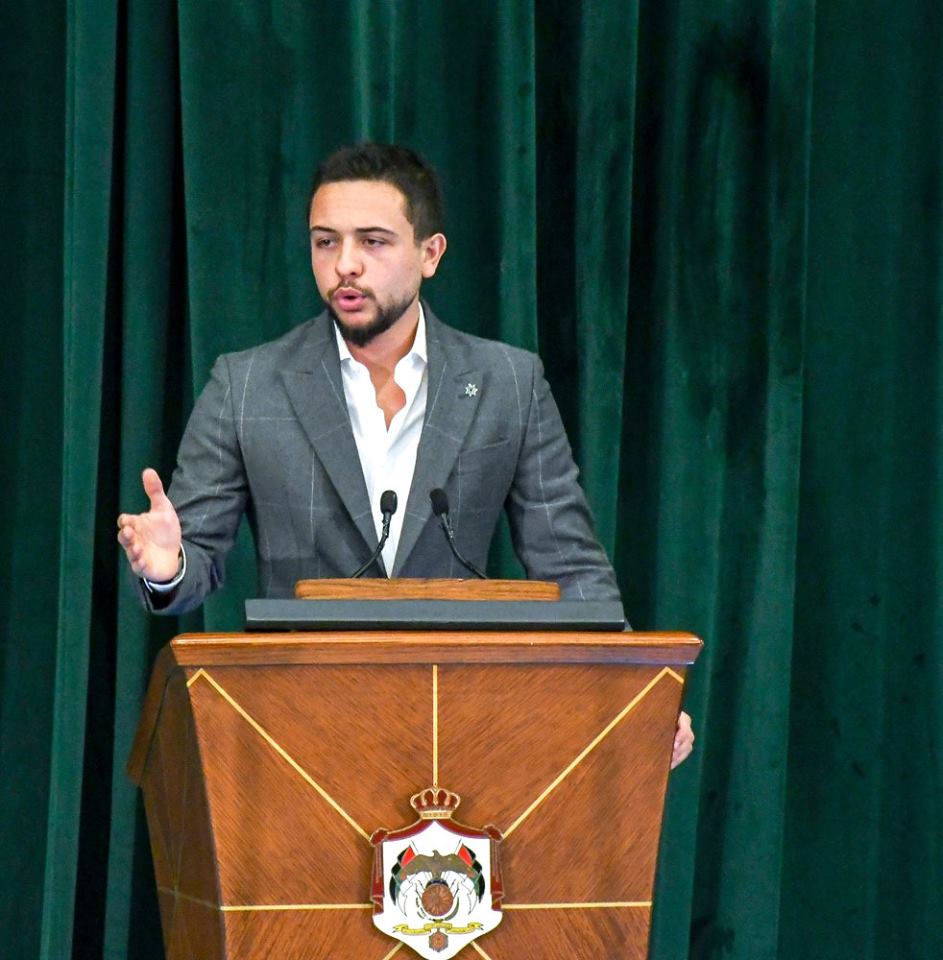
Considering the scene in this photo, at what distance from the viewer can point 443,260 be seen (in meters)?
2.97

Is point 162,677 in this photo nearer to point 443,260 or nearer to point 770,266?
point 443,260

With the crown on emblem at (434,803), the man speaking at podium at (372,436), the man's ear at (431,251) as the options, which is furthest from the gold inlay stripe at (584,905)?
the man's ear at (431,251)

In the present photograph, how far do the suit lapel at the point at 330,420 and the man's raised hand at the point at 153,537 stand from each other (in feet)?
1.16

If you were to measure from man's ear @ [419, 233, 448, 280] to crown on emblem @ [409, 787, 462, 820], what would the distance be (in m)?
1.06

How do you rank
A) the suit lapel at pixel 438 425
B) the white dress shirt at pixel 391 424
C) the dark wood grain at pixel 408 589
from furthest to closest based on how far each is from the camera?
the white dress shirt at pixel 391 424, the suit lapel at pixel 438 425, the dark wood grain at pixel 408 589

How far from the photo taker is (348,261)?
229cm

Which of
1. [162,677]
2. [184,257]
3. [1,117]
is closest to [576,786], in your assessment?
[162,677]

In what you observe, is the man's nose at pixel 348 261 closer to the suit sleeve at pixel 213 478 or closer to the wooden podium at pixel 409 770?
the suit sleeve at pixel 213 478

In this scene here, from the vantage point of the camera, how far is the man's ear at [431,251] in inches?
95.6

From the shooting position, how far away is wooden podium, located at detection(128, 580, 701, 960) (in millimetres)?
1547

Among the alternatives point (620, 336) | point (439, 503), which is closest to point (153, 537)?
point (439, 503)

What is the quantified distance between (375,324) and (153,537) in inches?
23.4

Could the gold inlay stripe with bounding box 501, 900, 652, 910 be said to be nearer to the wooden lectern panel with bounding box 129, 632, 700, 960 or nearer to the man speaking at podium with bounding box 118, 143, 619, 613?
the wooden lectern panel with bounding box 129, 632, 700, 960

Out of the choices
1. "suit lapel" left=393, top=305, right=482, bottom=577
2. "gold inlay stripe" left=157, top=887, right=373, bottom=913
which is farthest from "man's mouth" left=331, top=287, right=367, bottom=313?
"gold inlay stripe" left=157, top=887, right=373, bottom=913
